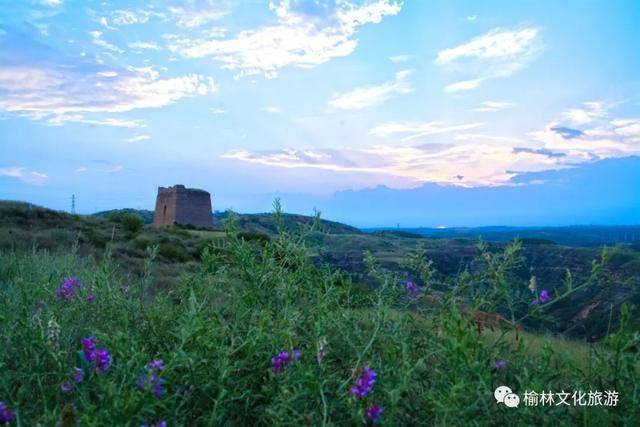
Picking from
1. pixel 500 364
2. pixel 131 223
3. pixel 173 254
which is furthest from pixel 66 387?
pixel 131 223

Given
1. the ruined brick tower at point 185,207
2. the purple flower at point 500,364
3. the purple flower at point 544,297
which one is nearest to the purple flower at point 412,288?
the purple flower at point 544,297

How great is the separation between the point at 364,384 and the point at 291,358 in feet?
1.21

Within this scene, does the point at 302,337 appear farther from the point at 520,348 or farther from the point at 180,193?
the point at 180,193

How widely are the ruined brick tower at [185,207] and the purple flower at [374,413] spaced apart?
49.9 m

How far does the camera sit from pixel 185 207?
2030 inches

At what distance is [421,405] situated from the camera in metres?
2.10

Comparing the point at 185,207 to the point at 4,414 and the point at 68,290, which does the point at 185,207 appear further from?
the point at 4,414

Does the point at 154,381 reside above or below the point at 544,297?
below

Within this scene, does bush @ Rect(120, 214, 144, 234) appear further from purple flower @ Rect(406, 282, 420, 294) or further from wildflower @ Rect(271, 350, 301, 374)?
wildflower @ Rect(271, 350, 301, 374)

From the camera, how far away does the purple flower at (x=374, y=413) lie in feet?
5.92

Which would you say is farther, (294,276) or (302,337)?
(294,276)

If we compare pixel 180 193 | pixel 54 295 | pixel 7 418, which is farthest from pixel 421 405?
pixel 180 193

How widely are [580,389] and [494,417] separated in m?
0.47

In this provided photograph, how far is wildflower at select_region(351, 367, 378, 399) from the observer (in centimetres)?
185
